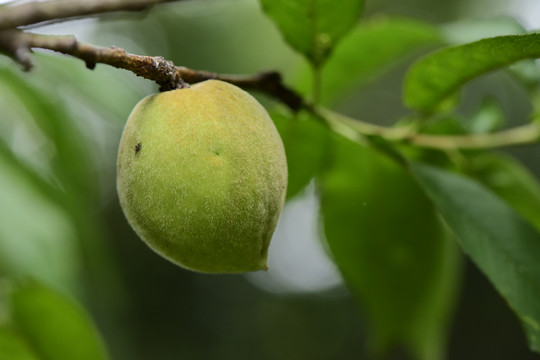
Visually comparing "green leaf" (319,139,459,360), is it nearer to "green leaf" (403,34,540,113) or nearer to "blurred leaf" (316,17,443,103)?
"green leaf" (403,34,540,113)

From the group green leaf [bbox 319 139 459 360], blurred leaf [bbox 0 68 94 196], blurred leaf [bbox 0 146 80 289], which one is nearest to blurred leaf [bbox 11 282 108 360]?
blurred leaf [bbox 0 146 80 289]

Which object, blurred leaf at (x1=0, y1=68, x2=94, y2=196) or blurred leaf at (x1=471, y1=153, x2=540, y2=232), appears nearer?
blurred leaf at (x1=471, y1=153, x2=540, y2=232)

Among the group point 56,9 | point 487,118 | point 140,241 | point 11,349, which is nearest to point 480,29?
point 487,118

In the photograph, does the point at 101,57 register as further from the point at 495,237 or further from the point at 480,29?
the point at 480,29

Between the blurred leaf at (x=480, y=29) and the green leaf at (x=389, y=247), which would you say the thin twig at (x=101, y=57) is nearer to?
the green leaf at (x=389, y=247)

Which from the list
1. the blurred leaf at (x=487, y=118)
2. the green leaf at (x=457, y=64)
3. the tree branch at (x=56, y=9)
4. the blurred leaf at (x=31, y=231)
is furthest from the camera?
the blurred leaf at (x=487, y=118)

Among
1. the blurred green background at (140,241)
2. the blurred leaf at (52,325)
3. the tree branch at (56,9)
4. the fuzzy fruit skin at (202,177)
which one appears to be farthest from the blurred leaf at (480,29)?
the blurred leaf at (52,325)
